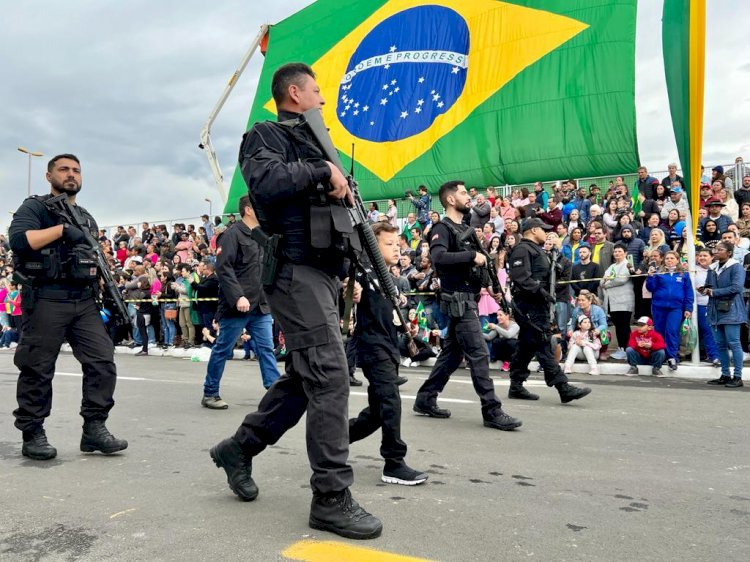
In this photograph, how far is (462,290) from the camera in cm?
555

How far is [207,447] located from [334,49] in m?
20.6

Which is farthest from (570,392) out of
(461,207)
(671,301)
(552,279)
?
(671,301)

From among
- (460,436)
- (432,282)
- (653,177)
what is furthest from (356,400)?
(653,177)

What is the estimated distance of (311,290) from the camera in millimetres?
2982

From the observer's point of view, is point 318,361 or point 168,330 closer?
point 318,361

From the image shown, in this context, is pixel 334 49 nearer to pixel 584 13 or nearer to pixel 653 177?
pixel 584 13

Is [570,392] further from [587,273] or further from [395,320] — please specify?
[587,273]

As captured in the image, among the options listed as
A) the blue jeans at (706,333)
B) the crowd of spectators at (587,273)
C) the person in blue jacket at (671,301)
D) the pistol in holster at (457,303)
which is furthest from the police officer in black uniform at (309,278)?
the blue jeans at (706,333)

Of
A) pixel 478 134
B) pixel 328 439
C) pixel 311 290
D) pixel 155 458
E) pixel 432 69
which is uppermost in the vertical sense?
pixel 432 69

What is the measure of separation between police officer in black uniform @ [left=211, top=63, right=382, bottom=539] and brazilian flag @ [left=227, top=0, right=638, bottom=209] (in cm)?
1470

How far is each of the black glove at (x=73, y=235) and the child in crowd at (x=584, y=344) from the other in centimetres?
753

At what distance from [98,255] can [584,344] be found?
7.59m

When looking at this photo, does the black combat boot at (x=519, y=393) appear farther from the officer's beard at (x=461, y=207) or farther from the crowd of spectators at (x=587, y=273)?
the officer's beard at (x=461, y=207)

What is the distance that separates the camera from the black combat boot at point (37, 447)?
165 inches
